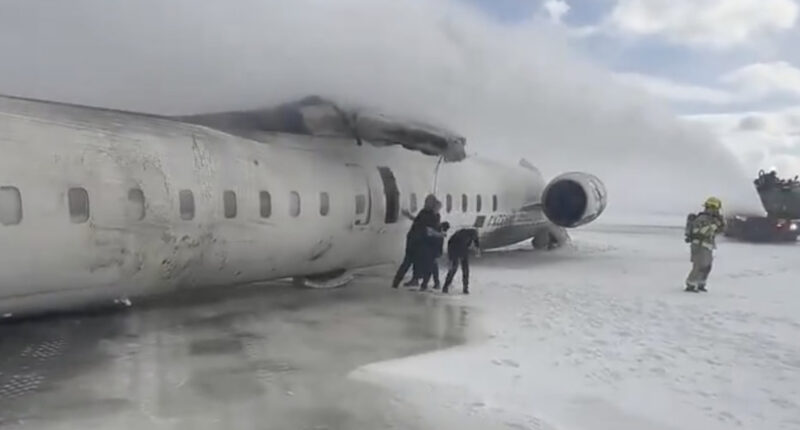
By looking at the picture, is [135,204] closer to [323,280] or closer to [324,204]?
[324,204]

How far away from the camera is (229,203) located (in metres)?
9.12

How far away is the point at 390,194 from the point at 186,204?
Result: 4310 millimetres

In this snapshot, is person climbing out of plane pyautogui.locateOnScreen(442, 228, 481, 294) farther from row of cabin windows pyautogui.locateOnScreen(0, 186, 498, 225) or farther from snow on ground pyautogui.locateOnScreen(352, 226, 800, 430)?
row of cabin windows pyautogui.locateOnScreen(0, 186, 498, 225)

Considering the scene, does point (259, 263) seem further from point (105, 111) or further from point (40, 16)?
point (40, 16)

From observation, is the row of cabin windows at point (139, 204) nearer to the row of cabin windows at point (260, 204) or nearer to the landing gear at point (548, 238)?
the row of cabin windows at point (260, 204)

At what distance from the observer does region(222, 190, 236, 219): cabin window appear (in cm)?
906

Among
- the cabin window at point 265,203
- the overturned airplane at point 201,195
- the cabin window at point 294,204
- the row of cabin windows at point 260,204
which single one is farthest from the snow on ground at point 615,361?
the cabin window at point 265,203

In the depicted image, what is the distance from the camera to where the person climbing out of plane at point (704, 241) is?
1206 centimetres

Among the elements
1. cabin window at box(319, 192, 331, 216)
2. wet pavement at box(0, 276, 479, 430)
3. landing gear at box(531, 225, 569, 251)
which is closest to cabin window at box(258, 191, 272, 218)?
cabin window at box(319, 192, 331, 216)

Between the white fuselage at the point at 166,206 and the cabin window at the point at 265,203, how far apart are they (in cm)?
2

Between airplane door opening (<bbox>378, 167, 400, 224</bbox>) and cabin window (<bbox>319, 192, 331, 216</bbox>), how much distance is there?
152 cm

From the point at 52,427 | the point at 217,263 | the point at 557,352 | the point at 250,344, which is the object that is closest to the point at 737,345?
the point at 557,352

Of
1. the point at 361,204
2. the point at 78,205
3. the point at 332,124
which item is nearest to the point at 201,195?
the point at 78,205

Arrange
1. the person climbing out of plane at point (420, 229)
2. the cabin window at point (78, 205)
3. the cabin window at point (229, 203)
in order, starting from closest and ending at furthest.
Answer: the cabin window at point (78, 205)
the cabin window at point (229, 203)
the person climbing out of plane at point (420, 229)
